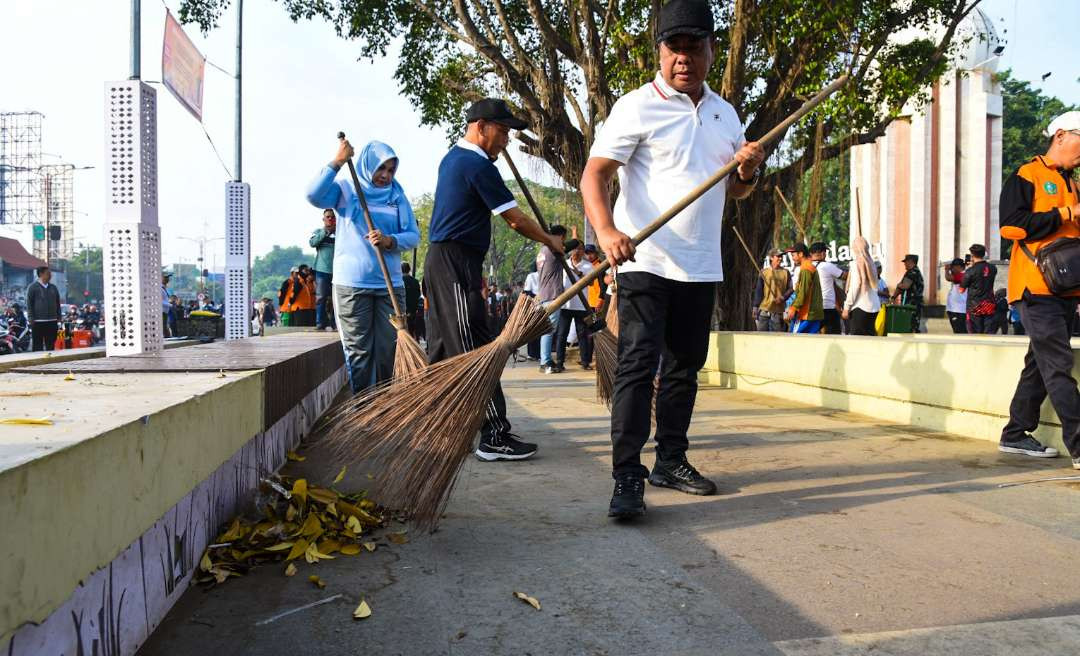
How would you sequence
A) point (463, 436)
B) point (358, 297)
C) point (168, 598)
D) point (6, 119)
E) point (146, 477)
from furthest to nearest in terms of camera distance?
point (6, 119), point (358, 297), point (463, 436), point (168, 598), point (146, 477)

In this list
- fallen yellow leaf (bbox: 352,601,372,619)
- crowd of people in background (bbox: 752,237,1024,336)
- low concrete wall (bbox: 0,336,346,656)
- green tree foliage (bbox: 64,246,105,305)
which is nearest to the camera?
low concrete wall (bbox: 0,336,346,656)

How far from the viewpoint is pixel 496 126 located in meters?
4.66

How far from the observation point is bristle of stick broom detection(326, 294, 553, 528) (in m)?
3.13

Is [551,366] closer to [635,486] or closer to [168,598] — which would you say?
[635,486]

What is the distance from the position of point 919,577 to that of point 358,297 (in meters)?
3.49

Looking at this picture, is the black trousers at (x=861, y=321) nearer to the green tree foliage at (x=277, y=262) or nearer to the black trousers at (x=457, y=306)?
the black trousers at (x=457, y=306)

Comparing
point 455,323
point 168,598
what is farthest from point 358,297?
point 168,598

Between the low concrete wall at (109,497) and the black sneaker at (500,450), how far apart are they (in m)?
1.57

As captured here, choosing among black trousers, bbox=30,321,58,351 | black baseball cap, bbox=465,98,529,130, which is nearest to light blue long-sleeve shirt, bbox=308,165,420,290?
black baseball cap, bbox=465,98,529,130

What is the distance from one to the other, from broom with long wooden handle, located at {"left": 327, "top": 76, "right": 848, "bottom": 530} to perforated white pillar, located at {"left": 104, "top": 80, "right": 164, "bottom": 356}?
11.1 ft

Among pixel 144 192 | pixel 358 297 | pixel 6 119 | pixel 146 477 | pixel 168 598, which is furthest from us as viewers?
pixel 6 119

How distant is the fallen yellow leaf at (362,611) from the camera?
91.0 inches

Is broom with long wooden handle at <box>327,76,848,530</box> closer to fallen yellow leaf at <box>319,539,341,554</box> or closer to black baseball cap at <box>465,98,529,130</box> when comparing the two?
fallen yellow leaf at <box>319,539,341,554</box>

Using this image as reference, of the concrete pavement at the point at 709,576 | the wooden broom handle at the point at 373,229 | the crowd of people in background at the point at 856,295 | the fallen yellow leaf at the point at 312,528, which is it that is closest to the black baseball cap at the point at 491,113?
the wooden broom handle at the point at 373,229
